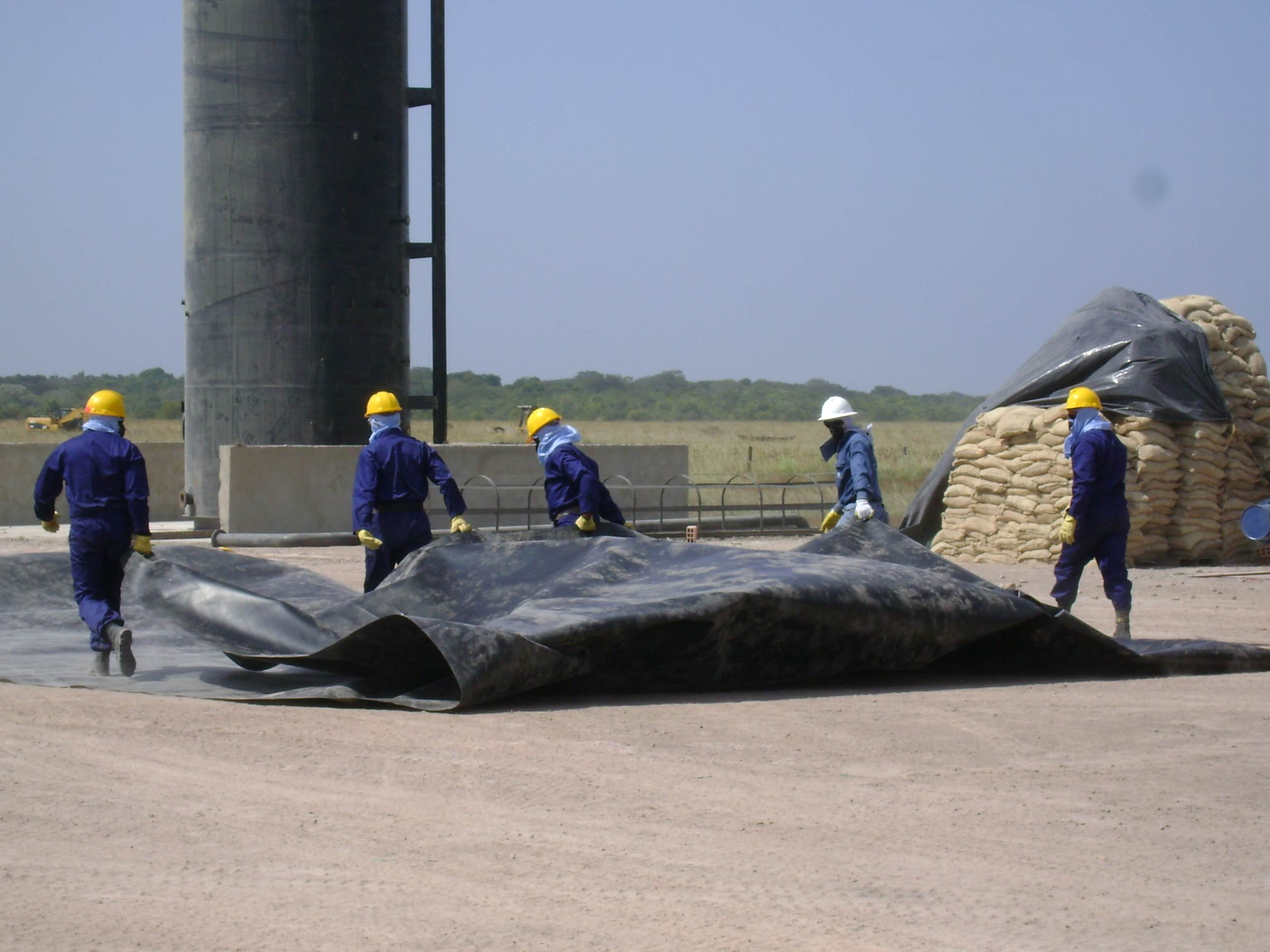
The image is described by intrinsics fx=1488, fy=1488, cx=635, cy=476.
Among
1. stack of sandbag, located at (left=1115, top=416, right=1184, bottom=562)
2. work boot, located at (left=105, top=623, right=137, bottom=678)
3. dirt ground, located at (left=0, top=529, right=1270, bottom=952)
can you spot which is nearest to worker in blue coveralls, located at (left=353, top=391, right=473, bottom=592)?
work boot, located at (left=105, top=623, right=137, bottom=678)

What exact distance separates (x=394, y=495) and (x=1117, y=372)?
8631 mm

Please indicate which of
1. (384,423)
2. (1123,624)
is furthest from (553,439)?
(1123,624)

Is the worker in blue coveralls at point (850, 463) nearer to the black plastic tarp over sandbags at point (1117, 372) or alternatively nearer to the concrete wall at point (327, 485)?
the black plastic tarp over sandbags at point (1117, 372)

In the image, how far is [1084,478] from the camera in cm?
917

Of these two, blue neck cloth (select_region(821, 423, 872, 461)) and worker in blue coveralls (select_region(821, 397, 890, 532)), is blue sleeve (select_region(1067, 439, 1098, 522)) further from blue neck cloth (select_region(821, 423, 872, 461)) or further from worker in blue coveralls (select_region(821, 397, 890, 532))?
blue neck cloth (select_region(821, 423, 872, 461))

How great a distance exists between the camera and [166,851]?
4270 millimetres

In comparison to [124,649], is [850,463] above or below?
above

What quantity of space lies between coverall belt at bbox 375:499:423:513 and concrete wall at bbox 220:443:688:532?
8.08 metres

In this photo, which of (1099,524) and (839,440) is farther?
(839,440)

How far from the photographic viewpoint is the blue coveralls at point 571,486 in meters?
9.53

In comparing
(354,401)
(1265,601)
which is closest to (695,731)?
(1265,601)

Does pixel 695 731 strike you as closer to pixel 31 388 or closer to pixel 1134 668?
pixel 1134 668

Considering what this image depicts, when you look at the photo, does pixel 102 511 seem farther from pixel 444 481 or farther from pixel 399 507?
pixel 444 481

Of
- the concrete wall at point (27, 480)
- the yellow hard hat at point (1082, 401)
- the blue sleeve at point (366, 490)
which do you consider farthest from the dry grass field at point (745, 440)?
the blue sleeve at point (366, 490)
